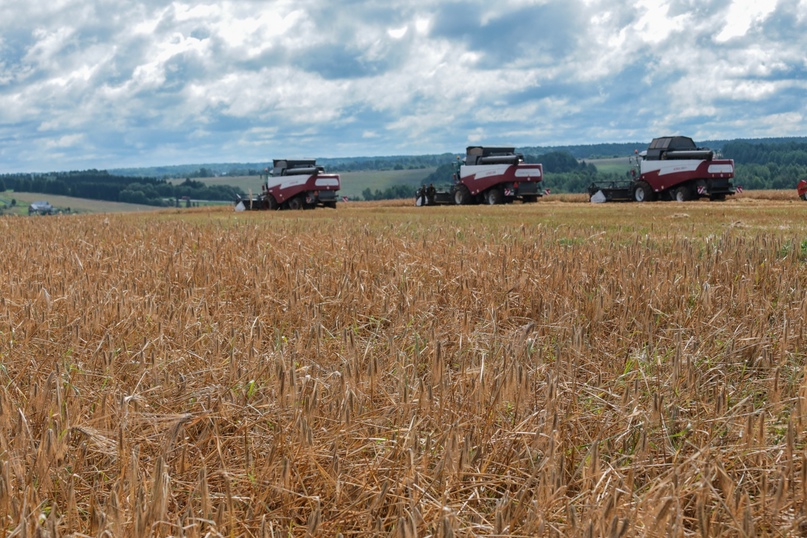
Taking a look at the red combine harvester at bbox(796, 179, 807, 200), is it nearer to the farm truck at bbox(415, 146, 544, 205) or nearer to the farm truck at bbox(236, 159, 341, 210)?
the farm truck at bbox(415, 146, 544, 205)

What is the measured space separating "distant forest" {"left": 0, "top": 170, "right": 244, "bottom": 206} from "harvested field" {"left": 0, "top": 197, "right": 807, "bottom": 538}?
3935 inches

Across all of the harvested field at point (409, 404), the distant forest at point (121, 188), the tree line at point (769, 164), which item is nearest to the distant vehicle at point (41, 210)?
the harvested field at point (409, 404)

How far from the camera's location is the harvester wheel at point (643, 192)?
3231cm

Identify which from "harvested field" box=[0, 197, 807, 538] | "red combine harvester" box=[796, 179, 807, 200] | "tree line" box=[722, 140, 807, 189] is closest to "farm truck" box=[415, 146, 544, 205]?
"red combine harvester" box=[796, 179, 807, 200]

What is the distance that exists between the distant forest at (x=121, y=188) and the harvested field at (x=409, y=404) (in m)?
99.9

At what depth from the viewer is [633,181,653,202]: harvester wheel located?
3231 centimetres

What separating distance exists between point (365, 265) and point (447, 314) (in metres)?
1.82

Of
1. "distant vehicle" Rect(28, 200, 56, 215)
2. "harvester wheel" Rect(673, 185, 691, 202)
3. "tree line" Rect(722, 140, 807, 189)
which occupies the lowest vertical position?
"harvester wheel" Rect(673, 185, 691, 202)

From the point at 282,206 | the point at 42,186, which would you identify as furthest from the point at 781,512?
the point at 42,186

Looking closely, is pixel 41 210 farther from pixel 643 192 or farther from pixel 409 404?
pixel 409 404

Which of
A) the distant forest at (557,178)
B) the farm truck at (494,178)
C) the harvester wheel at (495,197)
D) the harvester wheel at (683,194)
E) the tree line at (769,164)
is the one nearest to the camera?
the harvester wheel at (683,194)

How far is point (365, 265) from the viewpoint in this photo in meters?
7.45

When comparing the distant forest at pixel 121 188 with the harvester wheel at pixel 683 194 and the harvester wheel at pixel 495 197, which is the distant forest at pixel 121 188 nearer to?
the harvester wheel at pixel 495 197

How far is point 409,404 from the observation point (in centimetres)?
319
